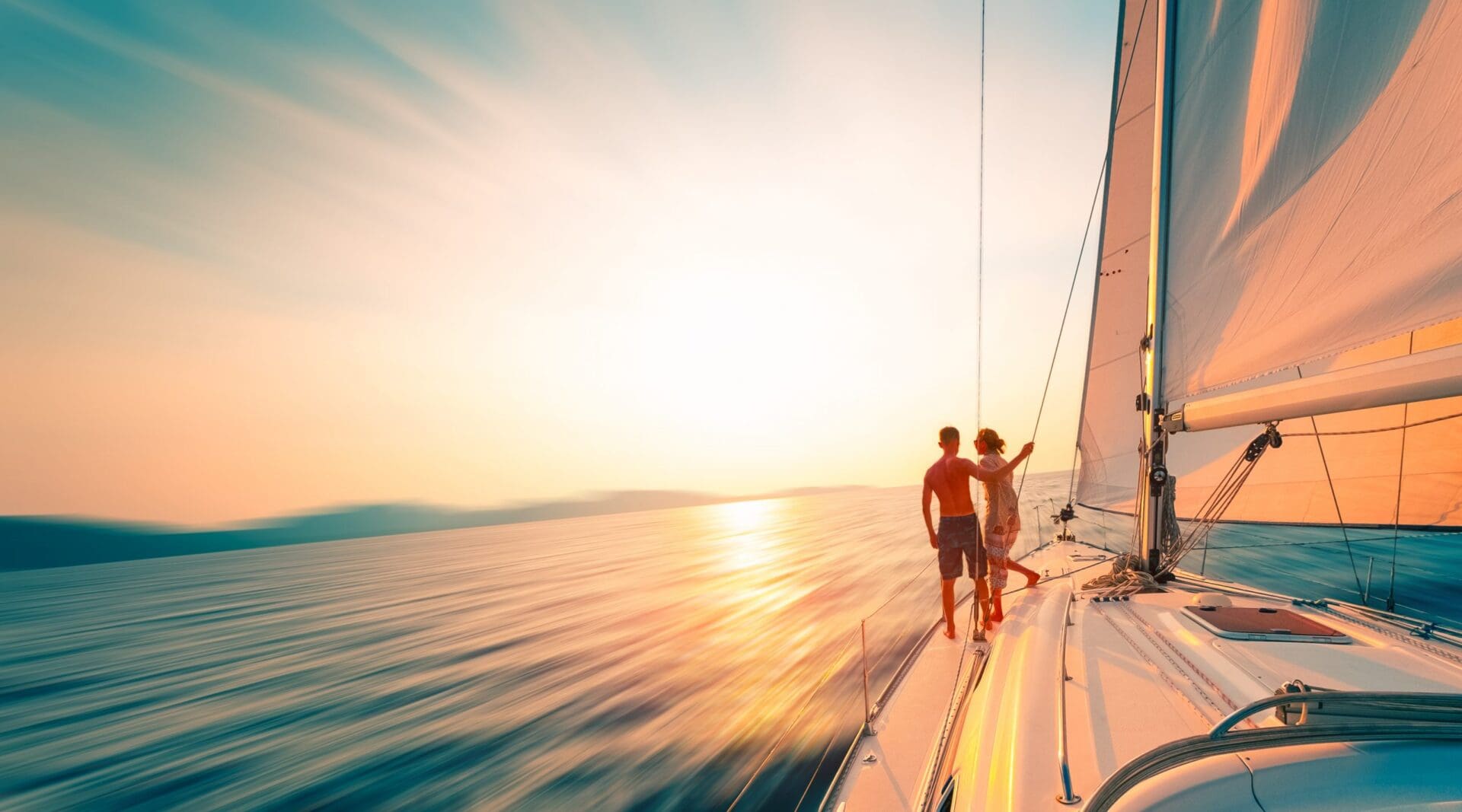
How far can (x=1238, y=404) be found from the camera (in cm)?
291

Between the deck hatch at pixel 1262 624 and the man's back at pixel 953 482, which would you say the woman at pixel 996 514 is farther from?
the deck hatch at pixel 1262 624

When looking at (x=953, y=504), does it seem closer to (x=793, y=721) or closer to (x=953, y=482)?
(x=953, y=482)

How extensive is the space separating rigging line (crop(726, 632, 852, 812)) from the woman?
1791mm

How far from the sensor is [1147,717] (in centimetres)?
193

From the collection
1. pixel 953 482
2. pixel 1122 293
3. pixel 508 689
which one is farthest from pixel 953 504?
pixel 508 689

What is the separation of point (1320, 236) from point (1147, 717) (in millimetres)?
2547

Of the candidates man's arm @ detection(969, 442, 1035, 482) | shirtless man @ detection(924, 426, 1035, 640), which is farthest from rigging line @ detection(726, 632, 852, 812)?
man's arm @ detection(969, 442, 1035, 482)

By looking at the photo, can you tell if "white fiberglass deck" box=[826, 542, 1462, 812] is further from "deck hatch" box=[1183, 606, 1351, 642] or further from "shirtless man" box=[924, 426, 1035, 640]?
"shirtless man" box=[924, 426, 1035, 640]

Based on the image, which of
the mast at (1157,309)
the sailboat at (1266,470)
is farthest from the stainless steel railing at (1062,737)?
the mast at (1157,309)

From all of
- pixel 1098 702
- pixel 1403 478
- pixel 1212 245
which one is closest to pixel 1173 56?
pixel 1212 245

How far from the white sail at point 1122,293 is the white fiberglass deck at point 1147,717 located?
3529mm

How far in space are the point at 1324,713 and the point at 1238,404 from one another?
2310mm

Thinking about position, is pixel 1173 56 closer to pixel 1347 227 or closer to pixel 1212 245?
pixel 1212 245

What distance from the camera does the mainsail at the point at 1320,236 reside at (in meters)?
2.20
